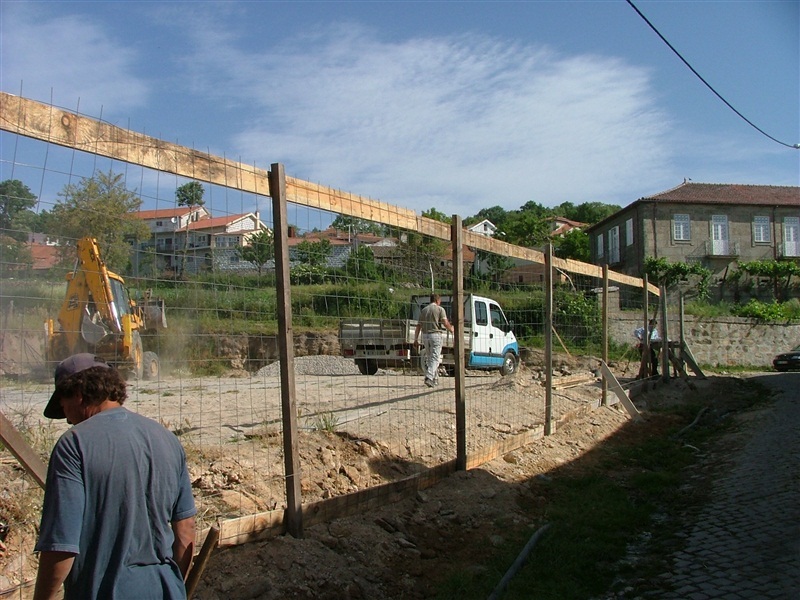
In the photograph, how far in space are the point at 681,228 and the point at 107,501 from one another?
47424 millimetres

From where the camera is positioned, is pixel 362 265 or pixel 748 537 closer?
pixel 748 537

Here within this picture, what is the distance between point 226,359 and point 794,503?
5.36 meters

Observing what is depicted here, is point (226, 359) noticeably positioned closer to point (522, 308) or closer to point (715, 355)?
point (522, 308)

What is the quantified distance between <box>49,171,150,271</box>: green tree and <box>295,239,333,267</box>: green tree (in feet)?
4.26

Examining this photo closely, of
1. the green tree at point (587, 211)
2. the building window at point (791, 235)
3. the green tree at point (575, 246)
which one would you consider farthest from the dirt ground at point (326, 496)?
the green tree at point (587, 211)

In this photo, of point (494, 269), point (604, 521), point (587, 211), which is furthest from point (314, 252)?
point (587, 211)

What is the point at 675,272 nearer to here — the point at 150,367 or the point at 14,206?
the point at 150,367

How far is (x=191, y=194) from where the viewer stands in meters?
4.72

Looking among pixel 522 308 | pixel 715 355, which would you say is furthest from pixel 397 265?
pixel 715 355

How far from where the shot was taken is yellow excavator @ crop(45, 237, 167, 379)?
4711 millimetres

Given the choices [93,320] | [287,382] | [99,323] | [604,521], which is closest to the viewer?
[287,382]

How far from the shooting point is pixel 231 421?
7.36m

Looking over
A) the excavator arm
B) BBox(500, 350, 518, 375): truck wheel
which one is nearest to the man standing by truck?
the excavator arm

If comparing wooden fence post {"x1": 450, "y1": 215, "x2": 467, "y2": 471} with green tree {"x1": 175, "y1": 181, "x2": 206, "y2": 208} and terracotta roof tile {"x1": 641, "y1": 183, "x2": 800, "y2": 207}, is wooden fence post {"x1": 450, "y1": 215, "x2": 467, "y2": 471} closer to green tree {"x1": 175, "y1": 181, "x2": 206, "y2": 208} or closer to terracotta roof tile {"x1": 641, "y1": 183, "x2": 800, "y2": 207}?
green tree {"x1": 175, "y1": 181, "x2": 206, "y2": 208}
